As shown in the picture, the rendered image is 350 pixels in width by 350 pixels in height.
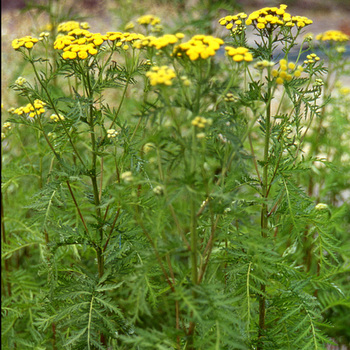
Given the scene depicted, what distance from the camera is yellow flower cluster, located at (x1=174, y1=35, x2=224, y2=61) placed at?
1252 millimetres

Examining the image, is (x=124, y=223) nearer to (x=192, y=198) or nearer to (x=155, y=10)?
Answer: (x=192, y=198)

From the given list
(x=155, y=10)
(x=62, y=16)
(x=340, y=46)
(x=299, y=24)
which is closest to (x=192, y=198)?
(x=299, y=24)

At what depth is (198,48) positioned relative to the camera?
126 cm

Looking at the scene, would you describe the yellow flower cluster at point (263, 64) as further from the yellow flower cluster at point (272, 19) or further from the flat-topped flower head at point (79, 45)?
the flat-topped flower head at point (79, 45)

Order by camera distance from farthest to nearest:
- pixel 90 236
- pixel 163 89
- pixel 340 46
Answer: pixel 340 46 → pixel 90 236 → pixel 163 89

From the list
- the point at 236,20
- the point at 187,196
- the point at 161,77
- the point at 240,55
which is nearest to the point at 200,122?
the point at 161,77

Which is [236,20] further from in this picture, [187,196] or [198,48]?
[187,196]

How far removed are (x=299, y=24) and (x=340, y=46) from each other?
57.5 inches

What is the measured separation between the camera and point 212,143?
159cm

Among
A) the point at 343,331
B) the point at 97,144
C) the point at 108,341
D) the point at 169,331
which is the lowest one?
the point at 343,331

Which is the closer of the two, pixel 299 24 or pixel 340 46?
pixel 299 24

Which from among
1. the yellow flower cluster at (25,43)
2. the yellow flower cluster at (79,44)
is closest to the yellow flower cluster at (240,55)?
the yellow flower cluster at (79,44)

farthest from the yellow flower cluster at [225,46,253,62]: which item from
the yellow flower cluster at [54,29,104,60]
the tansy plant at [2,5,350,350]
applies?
the yellow flower cluster at [54,29,104,60]

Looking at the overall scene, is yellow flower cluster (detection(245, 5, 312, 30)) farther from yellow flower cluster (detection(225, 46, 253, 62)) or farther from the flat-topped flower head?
the flat-topped flower head
